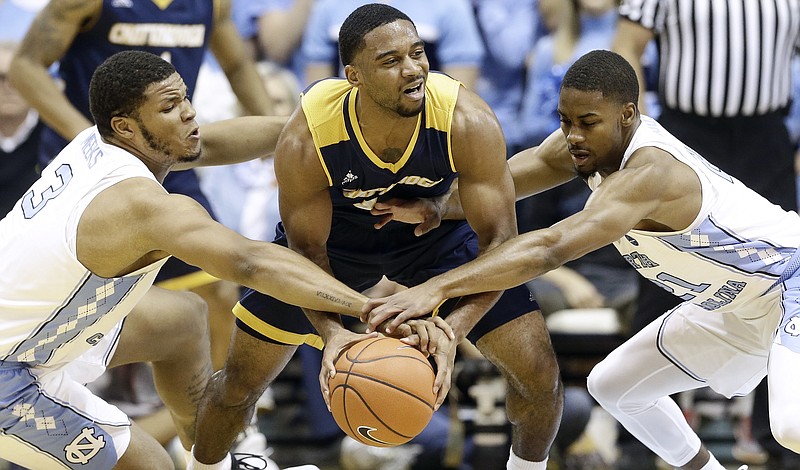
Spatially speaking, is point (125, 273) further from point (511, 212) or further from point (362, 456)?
point (362, 456)

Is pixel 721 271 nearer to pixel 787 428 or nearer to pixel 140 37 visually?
pixel 787 428

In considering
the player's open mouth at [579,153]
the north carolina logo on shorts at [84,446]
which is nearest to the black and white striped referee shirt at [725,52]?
the player's open mouth at [579,153]

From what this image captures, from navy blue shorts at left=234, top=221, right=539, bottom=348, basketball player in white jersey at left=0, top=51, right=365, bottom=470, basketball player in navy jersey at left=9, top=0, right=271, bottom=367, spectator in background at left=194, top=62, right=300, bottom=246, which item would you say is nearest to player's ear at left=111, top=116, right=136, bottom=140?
basketball player in white jersey at left=0, top=51, right=365, bottom=470

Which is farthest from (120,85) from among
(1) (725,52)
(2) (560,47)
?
(1) (725,52)

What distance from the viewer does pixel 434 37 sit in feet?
25.1

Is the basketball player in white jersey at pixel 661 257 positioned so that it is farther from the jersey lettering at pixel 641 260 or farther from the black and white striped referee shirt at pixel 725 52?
the black and white striped referee shirt at pixel 725 52

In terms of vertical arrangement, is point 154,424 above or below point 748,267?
below

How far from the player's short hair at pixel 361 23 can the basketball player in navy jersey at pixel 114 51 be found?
174 centimetres

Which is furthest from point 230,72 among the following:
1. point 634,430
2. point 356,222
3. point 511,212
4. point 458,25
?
point 634,430

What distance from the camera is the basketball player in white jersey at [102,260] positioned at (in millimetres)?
4418

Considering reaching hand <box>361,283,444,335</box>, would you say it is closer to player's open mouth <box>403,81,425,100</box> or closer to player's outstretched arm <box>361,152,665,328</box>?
player's outstretched arm <box>361,152,665,328</box>

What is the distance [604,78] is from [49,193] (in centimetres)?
212

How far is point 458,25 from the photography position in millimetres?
7676

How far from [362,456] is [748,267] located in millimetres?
3061
